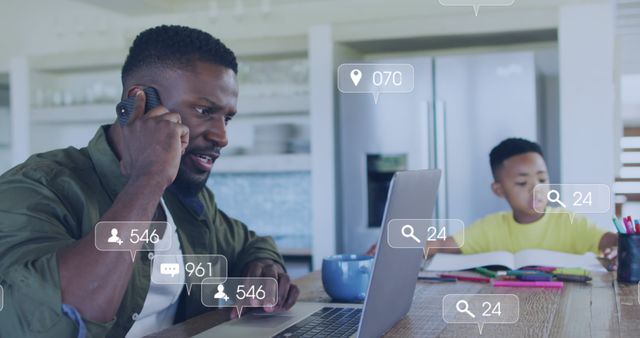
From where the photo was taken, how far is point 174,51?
0.80 metres

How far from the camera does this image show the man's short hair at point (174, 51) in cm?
80

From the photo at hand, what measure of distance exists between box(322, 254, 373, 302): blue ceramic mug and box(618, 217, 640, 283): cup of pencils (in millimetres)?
294

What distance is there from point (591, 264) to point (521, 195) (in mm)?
133

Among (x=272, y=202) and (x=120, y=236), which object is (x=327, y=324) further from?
(x=272, y=202)

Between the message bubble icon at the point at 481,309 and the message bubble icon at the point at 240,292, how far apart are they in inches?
7.4

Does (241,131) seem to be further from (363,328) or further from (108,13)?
(363,328)

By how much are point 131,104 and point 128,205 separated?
123 millimetres

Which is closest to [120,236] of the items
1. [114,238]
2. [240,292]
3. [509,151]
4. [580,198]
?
[114,238]

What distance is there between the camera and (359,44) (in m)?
2.10

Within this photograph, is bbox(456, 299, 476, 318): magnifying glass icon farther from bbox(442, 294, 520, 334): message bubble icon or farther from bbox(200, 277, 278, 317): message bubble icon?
bbox(200, 277, 278, 317): message bubble icon

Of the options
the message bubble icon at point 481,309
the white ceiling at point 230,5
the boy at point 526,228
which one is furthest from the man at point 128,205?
the white ceiling at point 230,5

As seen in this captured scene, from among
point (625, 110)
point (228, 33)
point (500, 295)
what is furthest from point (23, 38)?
point (500, 295)

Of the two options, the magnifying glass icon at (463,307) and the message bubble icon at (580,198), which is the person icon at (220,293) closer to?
the magnifying glass icon at (463,307)

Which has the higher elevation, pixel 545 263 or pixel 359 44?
pixel 359 44
